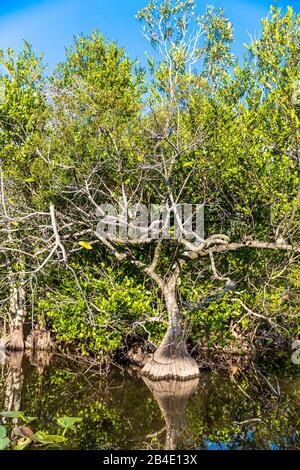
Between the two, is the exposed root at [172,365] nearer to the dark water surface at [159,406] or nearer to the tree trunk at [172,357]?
the tree trunk at [172,357]

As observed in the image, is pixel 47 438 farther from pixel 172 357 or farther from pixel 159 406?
pixel 172 357

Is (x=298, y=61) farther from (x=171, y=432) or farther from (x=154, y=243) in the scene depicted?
(x=171, y=432)

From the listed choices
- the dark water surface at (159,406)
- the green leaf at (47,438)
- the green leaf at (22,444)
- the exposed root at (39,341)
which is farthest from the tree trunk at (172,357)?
the green leaf at (22,444)

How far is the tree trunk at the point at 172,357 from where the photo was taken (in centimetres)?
1343

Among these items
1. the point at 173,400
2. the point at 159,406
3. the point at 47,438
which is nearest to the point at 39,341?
the point at 173,400

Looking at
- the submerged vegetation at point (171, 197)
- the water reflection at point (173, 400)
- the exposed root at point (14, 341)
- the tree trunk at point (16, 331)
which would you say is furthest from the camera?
the exposed root at point (14, 341)

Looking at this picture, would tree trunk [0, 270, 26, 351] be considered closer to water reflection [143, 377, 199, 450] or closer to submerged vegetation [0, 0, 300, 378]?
submerged vegetation [0, 0, 300, 378]

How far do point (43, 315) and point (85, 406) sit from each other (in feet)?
20.4

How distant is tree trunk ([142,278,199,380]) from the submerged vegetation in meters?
0.03

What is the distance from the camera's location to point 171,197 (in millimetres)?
13219

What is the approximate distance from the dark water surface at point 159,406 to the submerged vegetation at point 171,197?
3.24 ft

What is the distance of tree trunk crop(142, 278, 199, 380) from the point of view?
1343 cm

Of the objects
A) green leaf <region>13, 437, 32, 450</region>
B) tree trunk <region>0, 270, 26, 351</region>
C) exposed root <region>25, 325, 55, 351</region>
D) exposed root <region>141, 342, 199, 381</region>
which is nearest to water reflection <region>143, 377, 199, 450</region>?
exposed root <region>141, 342, 199, 381</region>

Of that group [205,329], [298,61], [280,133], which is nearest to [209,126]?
[280,133]
